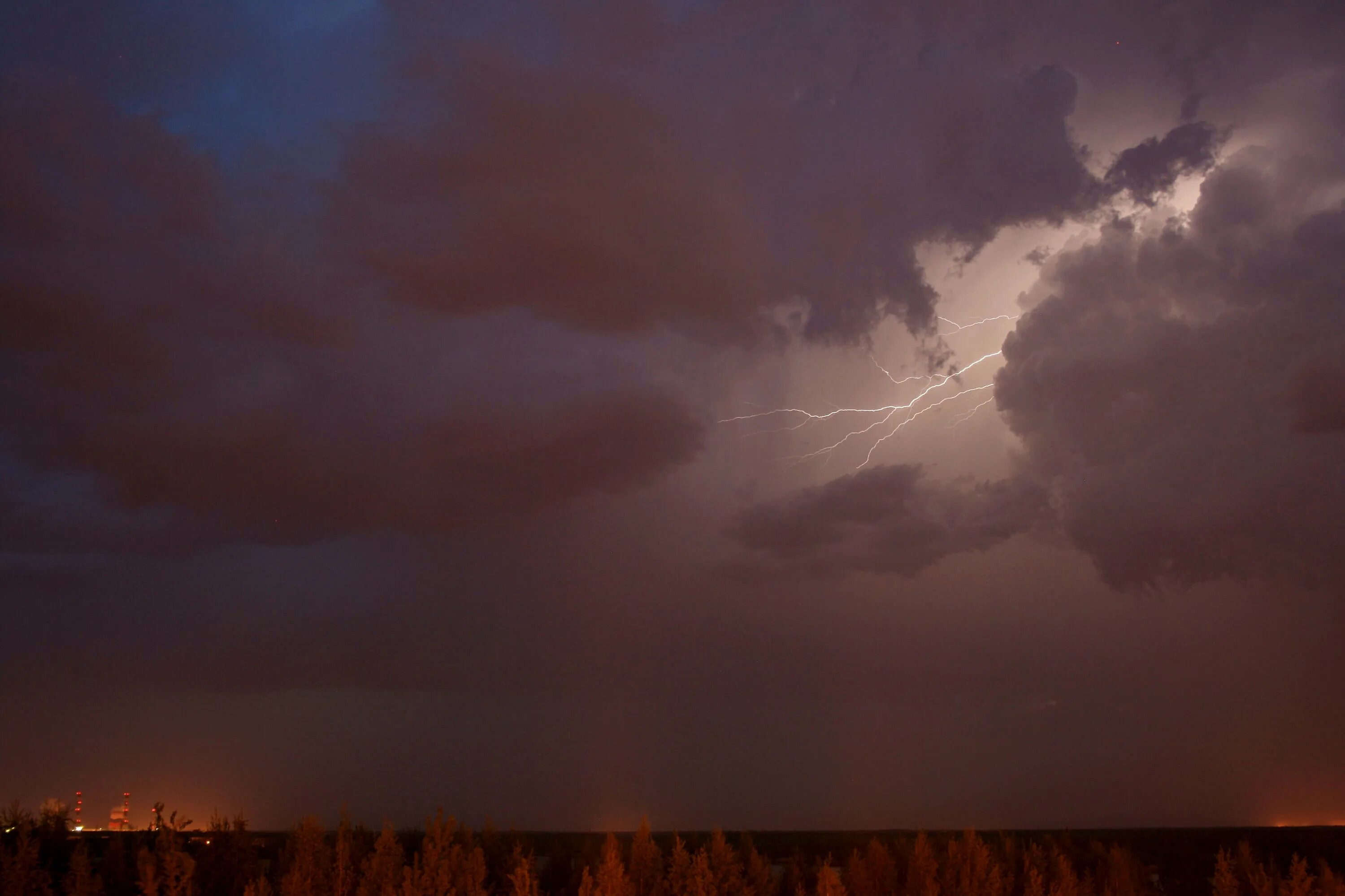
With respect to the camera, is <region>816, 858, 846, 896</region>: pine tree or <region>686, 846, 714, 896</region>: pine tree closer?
<region>816, 858, 846, 896</region>: pine tree

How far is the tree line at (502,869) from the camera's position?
2002 cm

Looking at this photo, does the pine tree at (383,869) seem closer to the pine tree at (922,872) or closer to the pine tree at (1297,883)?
the pine tree at (922,872)

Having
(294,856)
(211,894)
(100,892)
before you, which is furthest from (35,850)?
(294,856)

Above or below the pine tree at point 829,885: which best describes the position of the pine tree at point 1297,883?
below

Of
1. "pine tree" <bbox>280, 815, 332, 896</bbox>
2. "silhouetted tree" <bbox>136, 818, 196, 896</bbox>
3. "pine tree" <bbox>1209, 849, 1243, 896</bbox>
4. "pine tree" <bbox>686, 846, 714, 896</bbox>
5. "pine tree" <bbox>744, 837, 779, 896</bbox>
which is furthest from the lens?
"pine tree" <bbox>744, 837, 779, 896</bbox>

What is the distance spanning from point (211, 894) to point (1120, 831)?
75.3 m

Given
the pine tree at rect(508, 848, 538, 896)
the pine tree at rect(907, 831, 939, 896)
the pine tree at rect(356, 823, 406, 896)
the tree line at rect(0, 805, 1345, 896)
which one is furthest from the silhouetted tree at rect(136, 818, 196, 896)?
the pine tree at rect(907, 831, 939, 896)

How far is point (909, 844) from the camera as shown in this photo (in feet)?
99.8

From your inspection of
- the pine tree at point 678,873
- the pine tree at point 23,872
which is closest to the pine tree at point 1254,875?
the pine tree at point 678,873

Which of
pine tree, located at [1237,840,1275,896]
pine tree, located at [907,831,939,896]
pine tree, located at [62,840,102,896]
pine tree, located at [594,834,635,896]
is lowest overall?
pine tree, located at [1237,840,1275,896]

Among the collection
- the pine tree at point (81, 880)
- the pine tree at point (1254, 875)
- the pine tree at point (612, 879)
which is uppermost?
the pine tree at point (81, 880)

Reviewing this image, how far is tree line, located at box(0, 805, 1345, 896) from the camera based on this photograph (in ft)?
65.7

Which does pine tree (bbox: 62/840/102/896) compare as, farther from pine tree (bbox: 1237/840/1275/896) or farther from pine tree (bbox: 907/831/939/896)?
pine tree (bbox: 1237/840/1275/896)

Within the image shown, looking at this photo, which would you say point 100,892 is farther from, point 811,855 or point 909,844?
point 811,855
